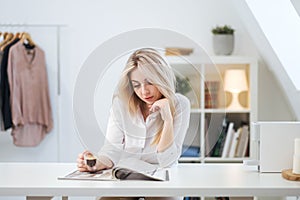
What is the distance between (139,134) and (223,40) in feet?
6.69

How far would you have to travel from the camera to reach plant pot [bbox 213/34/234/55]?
12.4ft

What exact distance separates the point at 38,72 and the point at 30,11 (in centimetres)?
54

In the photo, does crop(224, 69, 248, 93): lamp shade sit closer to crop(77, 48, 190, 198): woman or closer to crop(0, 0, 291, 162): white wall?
crop(0, 0, 291, 162): white wall

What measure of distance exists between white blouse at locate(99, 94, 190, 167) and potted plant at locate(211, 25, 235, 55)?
1937mm

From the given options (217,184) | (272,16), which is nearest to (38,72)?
(272,16)

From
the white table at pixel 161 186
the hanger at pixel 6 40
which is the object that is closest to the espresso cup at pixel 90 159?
the white table at pixel 161 186

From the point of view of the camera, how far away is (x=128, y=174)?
1.88 meters

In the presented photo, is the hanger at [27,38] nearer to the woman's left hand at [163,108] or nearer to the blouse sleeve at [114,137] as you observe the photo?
the blouse sleeve at [114,137]

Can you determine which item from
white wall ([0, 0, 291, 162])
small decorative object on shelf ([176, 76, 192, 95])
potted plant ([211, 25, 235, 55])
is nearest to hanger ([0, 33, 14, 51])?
white wall ([0, 0, 291, 162])

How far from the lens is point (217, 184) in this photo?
1802mm

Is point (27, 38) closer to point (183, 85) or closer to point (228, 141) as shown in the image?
point (228, 141)

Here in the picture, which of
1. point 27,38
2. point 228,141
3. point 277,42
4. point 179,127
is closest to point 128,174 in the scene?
point 179,127

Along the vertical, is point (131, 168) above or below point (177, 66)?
below

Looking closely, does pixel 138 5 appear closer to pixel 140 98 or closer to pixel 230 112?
pixel 230 112
